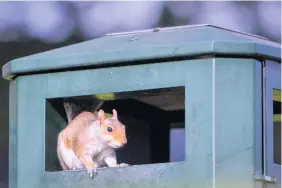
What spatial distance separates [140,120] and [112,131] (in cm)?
40

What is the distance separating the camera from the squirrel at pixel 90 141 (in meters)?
3.47

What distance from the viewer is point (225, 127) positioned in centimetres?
319

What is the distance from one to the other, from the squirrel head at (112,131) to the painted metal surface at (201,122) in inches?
6.7

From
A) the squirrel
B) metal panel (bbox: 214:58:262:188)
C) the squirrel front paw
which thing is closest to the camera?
metal panel (bbox: 214:58:262:188)

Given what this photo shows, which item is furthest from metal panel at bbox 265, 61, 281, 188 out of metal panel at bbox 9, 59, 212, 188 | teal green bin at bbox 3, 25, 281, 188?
metal panel at bbox 9, 59, 212, 188

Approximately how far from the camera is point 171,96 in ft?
11.8

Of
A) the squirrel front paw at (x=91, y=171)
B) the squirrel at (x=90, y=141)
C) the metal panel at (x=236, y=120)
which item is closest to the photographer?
the metal panel at (x=236, y=120)

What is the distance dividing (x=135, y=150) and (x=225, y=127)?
748 millimetres

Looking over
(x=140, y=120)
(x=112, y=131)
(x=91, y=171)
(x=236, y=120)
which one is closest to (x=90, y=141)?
(x=112, y=131)

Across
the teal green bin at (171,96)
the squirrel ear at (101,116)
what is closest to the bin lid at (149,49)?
the teal green bin at (171,96)

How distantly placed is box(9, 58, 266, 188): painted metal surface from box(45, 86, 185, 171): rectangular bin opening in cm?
5

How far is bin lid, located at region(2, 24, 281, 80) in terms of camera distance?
3230 mm

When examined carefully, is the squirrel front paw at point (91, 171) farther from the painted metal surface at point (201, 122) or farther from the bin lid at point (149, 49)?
the bin lid at point (149, 49)

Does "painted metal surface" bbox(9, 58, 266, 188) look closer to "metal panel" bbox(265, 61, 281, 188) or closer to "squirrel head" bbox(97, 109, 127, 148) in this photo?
"metal panel" bbox(265, 61, 281, 188)
